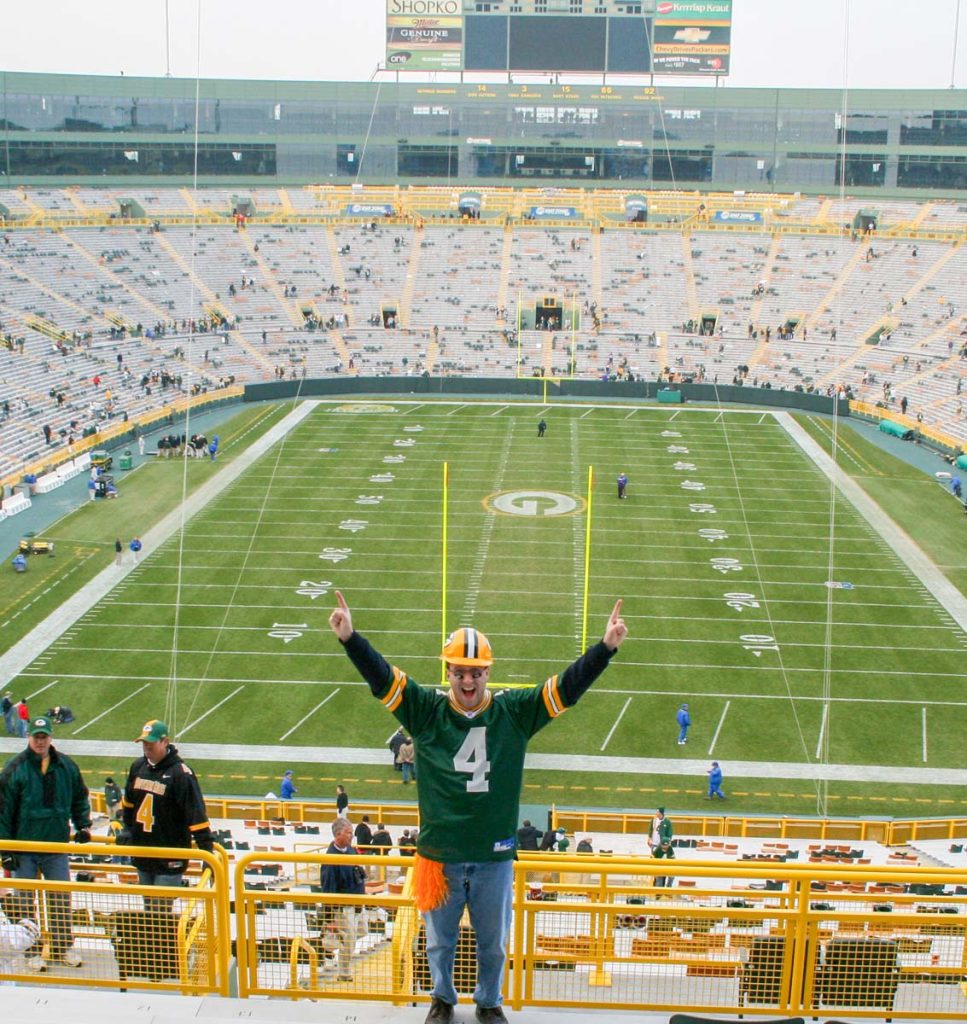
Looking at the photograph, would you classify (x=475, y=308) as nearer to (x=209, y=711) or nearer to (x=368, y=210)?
(x=368, y=210)

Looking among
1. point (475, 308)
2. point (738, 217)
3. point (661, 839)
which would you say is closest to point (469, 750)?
point (661, 839)

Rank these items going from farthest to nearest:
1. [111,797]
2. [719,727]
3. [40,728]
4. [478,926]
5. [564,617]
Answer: [564,617], [719,727], [111,797], [40,728], [478,926]

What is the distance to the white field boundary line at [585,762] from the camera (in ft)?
72.3

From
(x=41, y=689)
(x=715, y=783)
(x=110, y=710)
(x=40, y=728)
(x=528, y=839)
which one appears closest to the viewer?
(x=40, y=728)

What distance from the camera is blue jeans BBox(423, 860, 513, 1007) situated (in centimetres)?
591

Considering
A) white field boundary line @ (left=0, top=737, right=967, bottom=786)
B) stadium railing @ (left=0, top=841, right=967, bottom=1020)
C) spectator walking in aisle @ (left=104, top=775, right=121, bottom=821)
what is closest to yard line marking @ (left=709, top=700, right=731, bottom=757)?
white field boundary line @ (left=0, top=737, right=967, bottom=786)

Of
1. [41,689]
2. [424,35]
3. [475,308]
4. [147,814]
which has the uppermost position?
[424,35]

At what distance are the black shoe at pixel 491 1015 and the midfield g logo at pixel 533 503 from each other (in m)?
31.2

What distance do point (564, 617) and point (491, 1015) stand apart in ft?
76.3

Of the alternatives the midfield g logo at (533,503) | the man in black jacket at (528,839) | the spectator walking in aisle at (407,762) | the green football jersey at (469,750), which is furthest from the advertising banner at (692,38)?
the green football jersey at (469,750)

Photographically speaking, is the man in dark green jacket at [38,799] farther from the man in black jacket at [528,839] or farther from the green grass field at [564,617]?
the green grass field at [564,617]

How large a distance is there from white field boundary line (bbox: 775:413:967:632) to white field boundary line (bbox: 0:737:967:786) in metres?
7.65

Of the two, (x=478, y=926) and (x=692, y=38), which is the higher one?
(x=692, y=38)

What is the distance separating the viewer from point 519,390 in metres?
58.5
